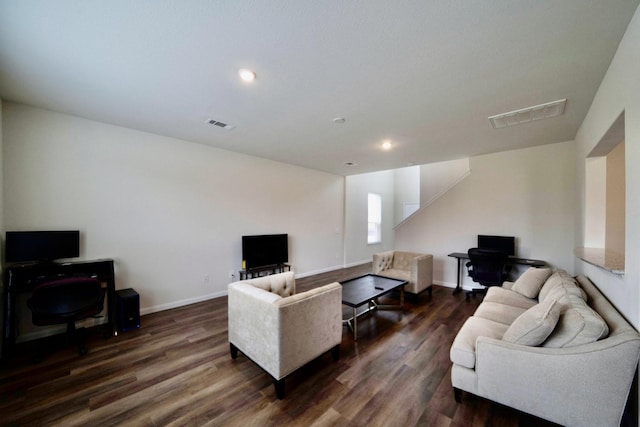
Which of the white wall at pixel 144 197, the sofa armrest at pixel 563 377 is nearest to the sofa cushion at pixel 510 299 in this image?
the sofa armrest at pixel 563 377

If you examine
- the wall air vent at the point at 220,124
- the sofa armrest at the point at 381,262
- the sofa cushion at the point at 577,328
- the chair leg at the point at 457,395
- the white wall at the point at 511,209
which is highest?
the wall air vent at the point at 220,124

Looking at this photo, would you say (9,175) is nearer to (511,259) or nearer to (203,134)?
(203,134)

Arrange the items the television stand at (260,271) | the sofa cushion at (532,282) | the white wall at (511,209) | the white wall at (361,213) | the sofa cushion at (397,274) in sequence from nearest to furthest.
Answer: the sofa cushion at (532,282), the white wall at (511,209), the sofa cushion at (397,274), the television stand at (260,271), the white wall at (361,213)

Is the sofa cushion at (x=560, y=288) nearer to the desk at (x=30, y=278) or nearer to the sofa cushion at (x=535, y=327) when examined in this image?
the sofa cushion at (x=535, y=327)

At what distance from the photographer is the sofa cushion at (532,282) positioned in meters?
3.05

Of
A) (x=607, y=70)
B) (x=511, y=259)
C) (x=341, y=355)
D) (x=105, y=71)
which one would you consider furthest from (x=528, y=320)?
(x=105, y=71)

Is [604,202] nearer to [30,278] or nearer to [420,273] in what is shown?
[420,273]

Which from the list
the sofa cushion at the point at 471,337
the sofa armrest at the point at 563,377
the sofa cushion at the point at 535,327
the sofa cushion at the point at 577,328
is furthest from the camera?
the sofa cushion at the point at 471,337

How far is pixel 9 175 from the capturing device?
2.77 meters

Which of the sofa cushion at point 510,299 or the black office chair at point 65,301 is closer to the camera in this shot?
the black office chair at point 65,301

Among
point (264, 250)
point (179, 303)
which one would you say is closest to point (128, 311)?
point (179, 303)

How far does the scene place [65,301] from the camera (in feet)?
8.17

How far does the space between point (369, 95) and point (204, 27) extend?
1544 millimetres

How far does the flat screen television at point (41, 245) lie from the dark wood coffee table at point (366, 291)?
339 centimetres
